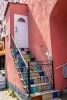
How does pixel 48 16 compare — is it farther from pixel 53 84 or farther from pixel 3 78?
pixel 3 78

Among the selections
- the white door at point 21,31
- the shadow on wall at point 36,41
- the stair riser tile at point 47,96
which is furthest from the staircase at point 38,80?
the white door at point 21,31

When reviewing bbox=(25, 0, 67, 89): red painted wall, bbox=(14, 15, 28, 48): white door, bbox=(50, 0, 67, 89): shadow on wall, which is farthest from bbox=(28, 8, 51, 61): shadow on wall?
bbox=(50, 0, 67, 89): shadow on wall

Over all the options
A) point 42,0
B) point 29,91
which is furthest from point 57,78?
point 42,0

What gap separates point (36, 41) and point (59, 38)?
1915 millimetres

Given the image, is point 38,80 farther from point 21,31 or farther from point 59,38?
point 21,31

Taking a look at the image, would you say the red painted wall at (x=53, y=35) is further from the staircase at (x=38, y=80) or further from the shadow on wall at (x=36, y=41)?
the staircase at (x=38, y=80)

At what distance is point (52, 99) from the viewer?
540 centimetres

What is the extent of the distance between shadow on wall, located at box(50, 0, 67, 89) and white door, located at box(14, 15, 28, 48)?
10.7 ft

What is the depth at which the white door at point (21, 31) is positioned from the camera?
8.99m

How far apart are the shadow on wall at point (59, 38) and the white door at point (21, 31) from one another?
3.26m

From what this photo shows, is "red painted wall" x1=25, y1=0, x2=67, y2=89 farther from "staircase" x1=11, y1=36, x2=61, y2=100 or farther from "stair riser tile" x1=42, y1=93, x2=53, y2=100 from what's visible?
"stair riser tile" x1=42, y1=93, x2=53, y2=100

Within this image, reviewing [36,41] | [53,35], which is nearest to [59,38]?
[53,35]

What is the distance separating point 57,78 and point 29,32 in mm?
4088

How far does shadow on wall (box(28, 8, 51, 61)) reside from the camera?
22.8ft
